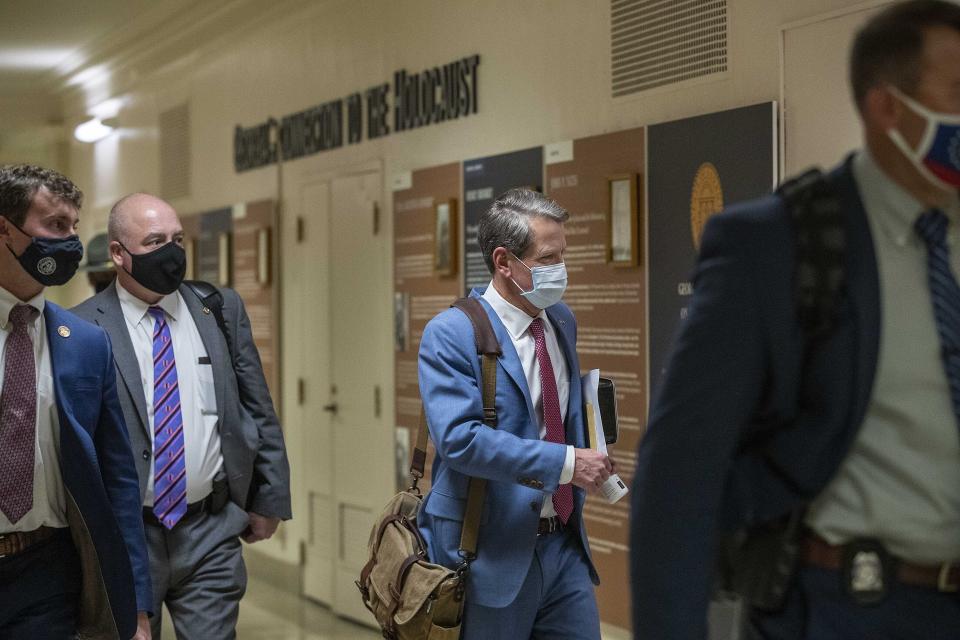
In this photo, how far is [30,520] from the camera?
2.91m

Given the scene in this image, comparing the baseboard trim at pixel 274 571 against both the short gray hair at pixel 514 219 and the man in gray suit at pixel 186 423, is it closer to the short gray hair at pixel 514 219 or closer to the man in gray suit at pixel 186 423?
the man in gray suit at pixel 186 423

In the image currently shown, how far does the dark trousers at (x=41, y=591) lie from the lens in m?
2.89

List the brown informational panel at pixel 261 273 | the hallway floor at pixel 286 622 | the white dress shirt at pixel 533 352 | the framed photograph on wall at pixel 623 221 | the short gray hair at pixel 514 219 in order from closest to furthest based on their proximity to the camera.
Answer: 1. the white dress shirt at pixel 533 352
2. the short gray hair at pixel 514 219
3. the framed photograph on wall at pixel 623 221
4. the hallway floor at pixel 286 622
5. the brown informational panel at pixel 261 273

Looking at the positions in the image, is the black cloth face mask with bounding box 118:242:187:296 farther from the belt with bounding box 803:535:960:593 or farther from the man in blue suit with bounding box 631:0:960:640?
the belt with bounding box 803:535:960:593

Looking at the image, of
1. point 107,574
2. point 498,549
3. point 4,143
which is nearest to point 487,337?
point 498,549

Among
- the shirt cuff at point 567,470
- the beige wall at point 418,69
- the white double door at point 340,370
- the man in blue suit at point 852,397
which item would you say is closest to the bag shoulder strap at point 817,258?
the man in blue suit at point 852,397

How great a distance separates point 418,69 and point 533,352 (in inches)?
134

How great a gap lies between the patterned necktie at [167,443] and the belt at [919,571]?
8.62 ft

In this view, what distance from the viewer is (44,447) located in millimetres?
2963

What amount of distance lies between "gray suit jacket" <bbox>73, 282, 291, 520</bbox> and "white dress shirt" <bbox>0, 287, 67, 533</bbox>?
0.75 meters

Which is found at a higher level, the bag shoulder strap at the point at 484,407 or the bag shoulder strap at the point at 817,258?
the bag shoulder strap at the point at 817,258

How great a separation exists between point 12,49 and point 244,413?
817 cm

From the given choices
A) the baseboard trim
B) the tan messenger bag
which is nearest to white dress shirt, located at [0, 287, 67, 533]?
the tan messenger bag

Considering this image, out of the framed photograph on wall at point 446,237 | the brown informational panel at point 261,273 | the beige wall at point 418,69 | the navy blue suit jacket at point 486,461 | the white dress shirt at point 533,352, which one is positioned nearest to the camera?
the navy blue suit jacket at point 486,461
